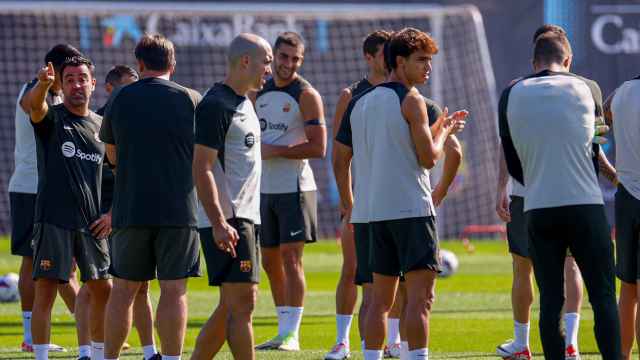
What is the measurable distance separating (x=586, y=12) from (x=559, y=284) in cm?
1969

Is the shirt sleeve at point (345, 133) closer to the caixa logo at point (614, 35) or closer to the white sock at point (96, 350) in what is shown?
the white sock at point (96, 350)

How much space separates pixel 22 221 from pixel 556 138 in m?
4.71

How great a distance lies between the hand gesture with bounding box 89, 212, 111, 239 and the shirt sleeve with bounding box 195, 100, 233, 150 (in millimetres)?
1680

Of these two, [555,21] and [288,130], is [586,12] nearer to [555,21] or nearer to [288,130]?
[555,21]

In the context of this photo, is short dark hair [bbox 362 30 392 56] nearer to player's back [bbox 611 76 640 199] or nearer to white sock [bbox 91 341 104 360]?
player's back [bbox 611 76 640 199]

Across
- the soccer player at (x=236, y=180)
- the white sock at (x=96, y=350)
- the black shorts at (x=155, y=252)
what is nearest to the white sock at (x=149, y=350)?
the white sock at (x=96, y=350)

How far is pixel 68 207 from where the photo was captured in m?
8.67

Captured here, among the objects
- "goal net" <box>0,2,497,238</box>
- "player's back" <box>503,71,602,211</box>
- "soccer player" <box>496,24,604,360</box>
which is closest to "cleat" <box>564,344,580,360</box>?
"soccer player" <box>496,24,604,360</box>

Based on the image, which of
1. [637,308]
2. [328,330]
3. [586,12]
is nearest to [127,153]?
[637,308]

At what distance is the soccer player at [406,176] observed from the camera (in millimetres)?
7617

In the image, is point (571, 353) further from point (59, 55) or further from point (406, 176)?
point (59, 55)

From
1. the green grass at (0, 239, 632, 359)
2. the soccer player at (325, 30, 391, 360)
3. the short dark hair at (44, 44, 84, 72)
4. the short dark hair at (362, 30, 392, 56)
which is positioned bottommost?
the green grass at (0, 239, 632, 359)

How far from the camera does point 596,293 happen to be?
24.5 ft

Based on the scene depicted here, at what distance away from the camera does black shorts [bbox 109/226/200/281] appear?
7754mm
